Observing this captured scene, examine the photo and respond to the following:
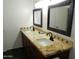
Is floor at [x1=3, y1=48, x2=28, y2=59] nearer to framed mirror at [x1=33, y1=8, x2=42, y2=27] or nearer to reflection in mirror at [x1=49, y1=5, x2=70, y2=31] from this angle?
framed mirror at [x1=33, y1=8, x2=42, y2=27]

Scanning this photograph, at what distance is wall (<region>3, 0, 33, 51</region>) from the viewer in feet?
10.6

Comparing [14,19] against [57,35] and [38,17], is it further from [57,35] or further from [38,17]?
[57,35]

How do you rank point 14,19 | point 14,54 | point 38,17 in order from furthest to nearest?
point 14,19 < point 14,54 < point 38,17

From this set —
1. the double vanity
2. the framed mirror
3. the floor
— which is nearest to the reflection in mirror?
the double vanity

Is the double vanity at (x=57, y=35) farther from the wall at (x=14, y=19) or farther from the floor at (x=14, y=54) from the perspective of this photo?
the wall at (x=14, y=19)

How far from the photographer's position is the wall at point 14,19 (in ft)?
10.6

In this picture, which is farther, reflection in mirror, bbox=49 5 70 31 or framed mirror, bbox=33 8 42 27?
framed mirror, bbox=33 8 42 27

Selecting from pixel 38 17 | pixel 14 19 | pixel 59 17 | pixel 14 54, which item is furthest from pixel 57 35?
pixel 14 19

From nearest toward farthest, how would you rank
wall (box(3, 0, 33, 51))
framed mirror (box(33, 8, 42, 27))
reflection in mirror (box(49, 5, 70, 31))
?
reflection in mirror (box(49, 5, 70, 31)), framed mirror (box(33, 8, 42, 27)), wall (box(3, 0, 33, 51))

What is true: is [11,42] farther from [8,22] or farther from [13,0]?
[13,0]

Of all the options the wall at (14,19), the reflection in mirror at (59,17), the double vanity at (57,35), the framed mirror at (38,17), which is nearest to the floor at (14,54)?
the wall at (14,19)

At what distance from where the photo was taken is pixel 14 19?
336 cm

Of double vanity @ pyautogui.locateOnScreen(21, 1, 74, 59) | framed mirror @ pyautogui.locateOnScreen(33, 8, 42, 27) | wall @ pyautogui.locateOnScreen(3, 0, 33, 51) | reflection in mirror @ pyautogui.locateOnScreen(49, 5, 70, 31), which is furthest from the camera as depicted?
wall @ pyautogui.locateOnScreen(3, 0, 33, 51)

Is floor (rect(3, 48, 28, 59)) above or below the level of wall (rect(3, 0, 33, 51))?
below
